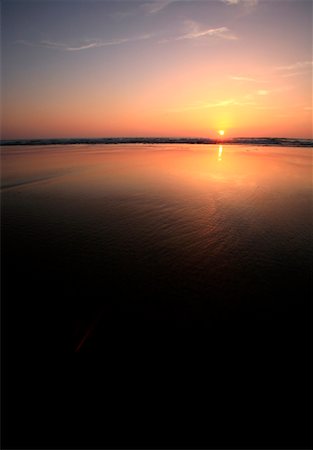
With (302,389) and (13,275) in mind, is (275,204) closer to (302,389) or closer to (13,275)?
(302,389)

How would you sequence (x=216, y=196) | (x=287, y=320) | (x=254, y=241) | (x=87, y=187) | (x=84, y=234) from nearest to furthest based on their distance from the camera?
(x=287, y=320), (x=254, y=241), (x=84, y=234), (x=216, y=196), (x=87, y=187)

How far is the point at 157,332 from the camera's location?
13.7 feet

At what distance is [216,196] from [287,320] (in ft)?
29.0

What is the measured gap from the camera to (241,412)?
3059 mm

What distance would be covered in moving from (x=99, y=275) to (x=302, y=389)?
438 cm

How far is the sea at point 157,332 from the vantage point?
9.69 ft

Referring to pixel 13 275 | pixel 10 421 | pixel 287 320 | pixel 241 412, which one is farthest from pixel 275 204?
pixel 10 421

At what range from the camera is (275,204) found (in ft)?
37.0

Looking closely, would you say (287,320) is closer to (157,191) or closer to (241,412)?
(241,412)

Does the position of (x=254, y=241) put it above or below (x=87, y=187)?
below

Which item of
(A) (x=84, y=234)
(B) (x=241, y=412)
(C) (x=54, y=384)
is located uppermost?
(A) (x=84, y=234)

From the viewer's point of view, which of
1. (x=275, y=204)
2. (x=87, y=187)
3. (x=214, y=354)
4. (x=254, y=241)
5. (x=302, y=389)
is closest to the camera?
(x=302, y=389)

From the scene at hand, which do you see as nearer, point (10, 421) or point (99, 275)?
point (10, 421)

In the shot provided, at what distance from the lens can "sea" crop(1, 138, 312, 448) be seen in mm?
2953
